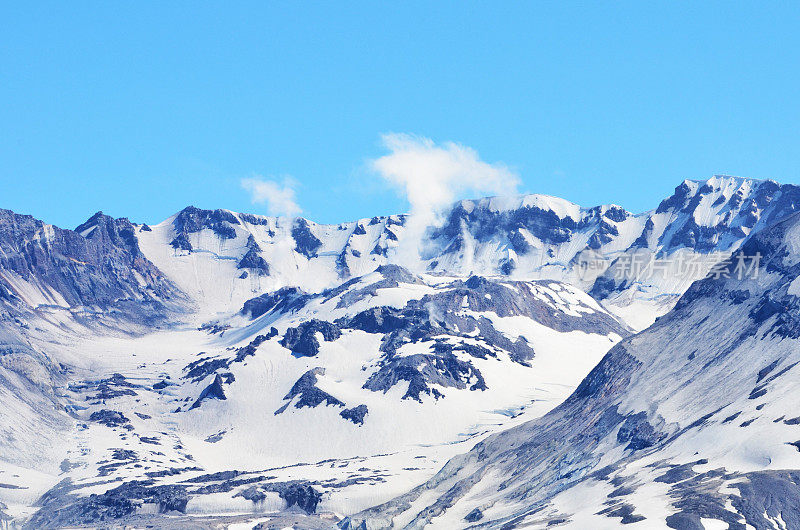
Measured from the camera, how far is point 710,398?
194m

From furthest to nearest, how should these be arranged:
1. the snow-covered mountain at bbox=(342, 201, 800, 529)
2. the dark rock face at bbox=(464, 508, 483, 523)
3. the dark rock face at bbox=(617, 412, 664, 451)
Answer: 1. the dark rock face at bbox=(464, 508, 483, 523)
2. the dark rock face at bbox=(617, 412, 664, 451)
3. the snow-covered mountain at bbox=(342, 201, 800, 529)

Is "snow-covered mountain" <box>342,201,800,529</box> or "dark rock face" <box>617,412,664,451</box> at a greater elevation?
"dark rock face" <box>617,412,664,451</box>

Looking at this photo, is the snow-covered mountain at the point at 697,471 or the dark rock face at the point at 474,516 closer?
the snow-covered mountain at the point at 697,471

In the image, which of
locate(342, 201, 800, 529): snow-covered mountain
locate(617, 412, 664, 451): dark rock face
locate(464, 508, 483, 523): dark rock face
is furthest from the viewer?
locate(464, 508, 483, 523): dark rock face

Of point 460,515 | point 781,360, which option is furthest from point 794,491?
point 460,515

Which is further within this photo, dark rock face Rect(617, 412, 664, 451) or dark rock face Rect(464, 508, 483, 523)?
dark rock face Rect(464, 508, 483, 523)

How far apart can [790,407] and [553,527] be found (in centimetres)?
4126

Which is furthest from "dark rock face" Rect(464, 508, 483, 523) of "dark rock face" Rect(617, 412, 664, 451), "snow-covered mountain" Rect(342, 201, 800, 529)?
"dark rock face" Rect(617, 412, 664, 451)

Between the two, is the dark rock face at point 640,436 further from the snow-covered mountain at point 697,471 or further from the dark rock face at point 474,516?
the dark rock face at point 474,516

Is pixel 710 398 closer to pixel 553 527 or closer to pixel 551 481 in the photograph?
pixel 551 481

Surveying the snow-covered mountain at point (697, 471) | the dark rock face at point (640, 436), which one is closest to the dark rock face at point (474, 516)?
the snow-covered mountain at point (697, 471)

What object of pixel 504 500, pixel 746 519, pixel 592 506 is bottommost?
pixel 746 519

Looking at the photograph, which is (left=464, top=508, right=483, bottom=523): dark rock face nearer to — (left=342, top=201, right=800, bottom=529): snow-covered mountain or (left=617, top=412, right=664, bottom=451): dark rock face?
(left=342, top=201, right=800, bottom=529): snow-covered mountain

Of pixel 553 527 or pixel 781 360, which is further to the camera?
pixel 781 360
